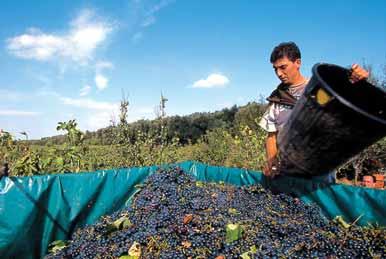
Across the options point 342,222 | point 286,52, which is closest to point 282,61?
point 286,52

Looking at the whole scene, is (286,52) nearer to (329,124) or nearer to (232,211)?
(329,124)

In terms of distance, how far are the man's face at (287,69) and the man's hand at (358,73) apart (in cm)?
76

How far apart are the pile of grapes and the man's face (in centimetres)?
101

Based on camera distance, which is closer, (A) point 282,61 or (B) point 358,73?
(B) point 358,73

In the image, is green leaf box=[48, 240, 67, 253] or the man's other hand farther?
green leaf box=[48, 240, 67, 253]

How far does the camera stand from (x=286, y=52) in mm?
2809

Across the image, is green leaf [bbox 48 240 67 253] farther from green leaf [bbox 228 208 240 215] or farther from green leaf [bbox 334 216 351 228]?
green leaf [bbox 334 216 351 228]

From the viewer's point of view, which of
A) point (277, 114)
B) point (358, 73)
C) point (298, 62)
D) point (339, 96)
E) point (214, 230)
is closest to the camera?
point (339, 96)

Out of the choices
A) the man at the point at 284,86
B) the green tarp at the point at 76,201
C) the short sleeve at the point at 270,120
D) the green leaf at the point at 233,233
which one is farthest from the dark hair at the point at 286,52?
the green leaf at the point at 233,233

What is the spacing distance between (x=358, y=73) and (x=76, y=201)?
243 centimetres

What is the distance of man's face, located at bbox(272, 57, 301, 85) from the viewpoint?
2844 millimetres

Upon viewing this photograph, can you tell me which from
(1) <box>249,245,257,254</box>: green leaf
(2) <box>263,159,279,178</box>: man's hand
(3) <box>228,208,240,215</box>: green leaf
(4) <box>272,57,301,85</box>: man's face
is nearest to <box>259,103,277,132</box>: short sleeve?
(4) <box>272,57,301,85</box>: man's face

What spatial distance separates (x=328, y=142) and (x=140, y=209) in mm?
1565

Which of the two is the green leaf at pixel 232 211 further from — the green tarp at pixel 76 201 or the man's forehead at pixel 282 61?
the man's forehead at pixel 282 61
